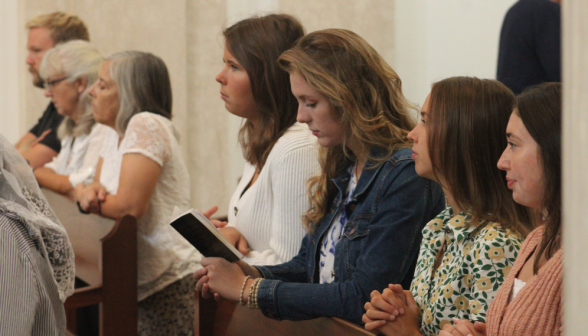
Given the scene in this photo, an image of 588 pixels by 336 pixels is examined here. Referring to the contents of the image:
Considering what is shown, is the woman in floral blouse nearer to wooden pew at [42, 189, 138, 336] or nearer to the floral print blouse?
the floral print blouse

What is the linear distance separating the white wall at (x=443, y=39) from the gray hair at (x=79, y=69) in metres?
2.52

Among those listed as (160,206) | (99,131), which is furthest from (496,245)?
(99,131)

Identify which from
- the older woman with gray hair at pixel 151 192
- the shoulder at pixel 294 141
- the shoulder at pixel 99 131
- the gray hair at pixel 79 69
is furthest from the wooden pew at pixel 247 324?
the gray hair at pixel 79 69

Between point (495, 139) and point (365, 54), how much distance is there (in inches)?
22.5

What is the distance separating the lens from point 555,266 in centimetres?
146

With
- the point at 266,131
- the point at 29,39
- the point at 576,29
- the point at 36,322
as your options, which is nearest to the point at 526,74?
the point at 266,131

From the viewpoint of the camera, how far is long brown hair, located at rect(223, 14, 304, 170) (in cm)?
268

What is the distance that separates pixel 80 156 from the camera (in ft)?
14.3

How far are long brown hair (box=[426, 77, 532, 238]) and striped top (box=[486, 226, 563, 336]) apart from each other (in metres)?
0.28

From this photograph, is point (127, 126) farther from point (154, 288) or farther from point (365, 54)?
point (365, 54)

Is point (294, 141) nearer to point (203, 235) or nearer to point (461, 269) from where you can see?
point (203, 235)

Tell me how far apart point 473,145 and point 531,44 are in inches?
74.6

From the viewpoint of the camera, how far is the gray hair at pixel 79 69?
4.37 m

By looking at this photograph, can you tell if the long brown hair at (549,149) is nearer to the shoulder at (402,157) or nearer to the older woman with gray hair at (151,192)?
the shoulder at (402,157)
